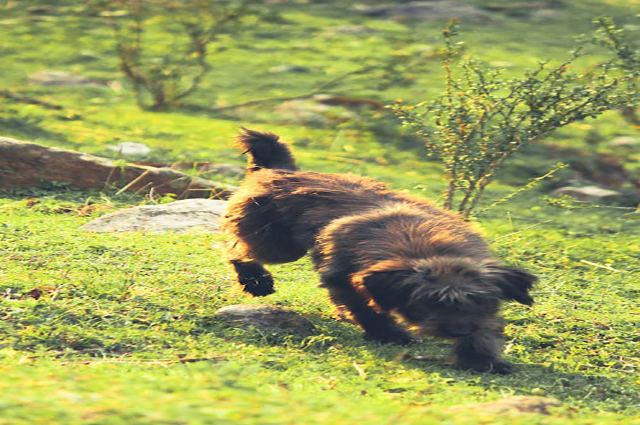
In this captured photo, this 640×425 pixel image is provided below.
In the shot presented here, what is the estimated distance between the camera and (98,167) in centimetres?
837

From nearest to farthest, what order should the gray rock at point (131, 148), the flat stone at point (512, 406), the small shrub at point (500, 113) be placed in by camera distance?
the flat stone at point (512, 406)
the small shrub at point (500, 113)
the gray rock at point (131, 148)

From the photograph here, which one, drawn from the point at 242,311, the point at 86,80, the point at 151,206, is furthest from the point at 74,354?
the point at 86,80

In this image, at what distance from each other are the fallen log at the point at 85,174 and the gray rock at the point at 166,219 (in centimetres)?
57

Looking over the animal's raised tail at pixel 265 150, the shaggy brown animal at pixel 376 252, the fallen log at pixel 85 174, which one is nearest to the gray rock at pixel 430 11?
the fallen log at pixel 85 174

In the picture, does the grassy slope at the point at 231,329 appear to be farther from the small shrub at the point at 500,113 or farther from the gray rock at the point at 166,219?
the small shrub at the point at 500,113

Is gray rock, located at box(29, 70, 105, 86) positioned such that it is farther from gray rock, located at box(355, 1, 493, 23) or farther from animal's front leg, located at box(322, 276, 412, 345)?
animal's front leg, located at box(322, 276, 412, 345)

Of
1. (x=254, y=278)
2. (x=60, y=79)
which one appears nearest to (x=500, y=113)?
(x=254, y=278)

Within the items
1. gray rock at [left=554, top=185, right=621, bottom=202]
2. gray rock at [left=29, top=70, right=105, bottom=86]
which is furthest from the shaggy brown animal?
gray rock at [left=29, top=70, right=105, bottom=86]

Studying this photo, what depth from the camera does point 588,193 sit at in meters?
9.25

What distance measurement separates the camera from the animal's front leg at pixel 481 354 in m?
4.85

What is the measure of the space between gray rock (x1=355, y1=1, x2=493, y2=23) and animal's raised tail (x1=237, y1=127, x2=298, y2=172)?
10390mm

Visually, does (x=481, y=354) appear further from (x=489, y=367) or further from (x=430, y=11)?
(x=430, y=11)

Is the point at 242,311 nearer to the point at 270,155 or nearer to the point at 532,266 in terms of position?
the point at 270,155

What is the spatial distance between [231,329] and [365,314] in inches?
32.4
